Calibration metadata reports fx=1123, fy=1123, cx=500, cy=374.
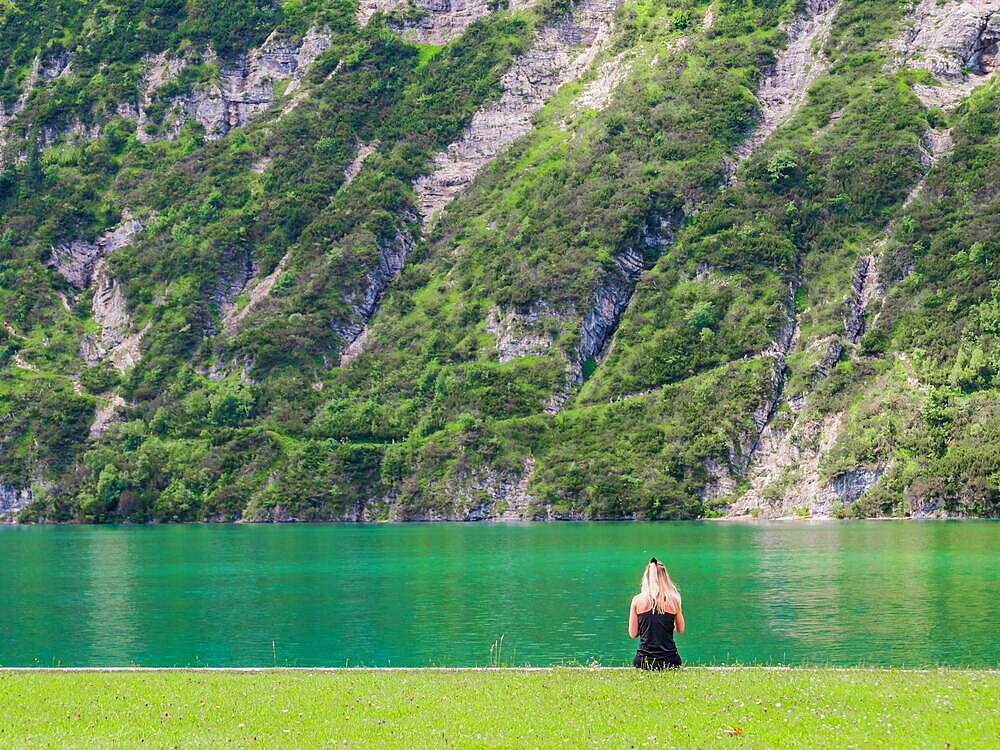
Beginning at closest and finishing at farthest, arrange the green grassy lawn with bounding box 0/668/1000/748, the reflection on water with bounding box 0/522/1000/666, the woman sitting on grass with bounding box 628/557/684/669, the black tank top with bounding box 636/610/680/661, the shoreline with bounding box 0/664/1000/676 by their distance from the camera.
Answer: the green grassy lawn with bounding box 0/668/1000/748 < the woman sitting on grass with bounding box 628/557/684/669 < the black tank top with bounding box 636/610/680/661 < the shoreline with bounding box 0/664/1000/676 < the reflection on water with bounding box 0/522/1000/666

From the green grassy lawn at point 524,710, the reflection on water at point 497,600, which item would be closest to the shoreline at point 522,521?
the reflection on water at point 497,600

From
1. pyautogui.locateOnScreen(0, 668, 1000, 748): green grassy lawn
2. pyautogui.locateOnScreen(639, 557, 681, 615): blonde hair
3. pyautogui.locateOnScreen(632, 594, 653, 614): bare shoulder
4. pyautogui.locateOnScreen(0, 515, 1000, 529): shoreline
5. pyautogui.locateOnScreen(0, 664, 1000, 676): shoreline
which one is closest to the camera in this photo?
pyautogui.locateOnScreen(0, 668, 1000, 748): green grassy lawn

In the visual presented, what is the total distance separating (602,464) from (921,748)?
522 ft

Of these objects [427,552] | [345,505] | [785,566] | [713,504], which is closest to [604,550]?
[427,552]

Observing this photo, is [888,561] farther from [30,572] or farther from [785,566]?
[30,572]

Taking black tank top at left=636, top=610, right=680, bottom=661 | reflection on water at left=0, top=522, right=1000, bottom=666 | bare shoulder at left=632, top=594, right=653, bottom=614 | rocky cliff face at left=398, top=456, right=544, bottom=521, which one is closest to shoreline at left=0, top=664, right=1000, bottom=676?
black tank top at left=636, top=610, right=680, bottom=661

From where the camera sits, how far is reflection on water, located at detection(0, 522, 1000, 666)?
46.9 m

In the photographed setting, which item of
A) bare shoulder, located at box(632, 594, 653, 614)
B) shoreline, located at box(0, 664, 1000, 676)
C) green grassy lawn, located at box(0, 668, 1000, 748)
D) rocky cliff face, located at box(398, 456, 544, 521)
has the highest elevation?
bare shoulder, located at box(632, 594, 653, 614)

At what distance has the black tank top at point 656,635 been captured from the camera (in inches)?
1081

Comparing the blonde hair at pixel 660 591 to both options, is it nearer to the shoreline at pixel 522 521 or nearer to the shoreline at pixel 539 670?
the shoreline at pixel 539 670

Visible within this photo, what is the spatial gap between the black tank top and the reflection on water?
15045 mm

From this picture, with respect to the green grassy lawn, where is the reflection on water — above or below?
below

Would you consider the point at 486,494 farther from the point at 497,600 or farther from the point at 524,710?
the point at 524,710

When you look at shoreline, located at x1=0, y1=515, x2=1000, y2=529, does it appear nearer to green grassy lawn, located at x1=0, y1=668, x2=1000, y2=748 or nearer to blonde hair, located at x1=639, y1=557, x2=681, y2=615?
green grassy lawn, located at x1=0, y1=668, x2=1000, y2=748
